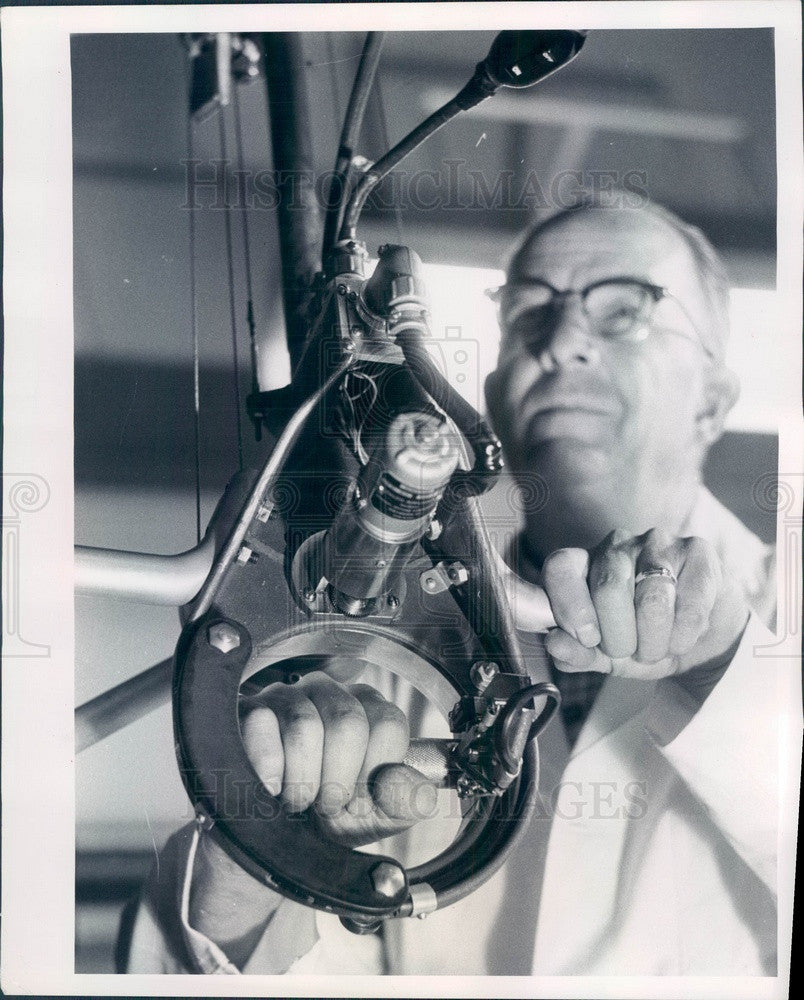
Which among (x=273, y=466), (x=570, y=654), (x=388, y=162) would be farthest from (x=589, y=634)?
(x=388, y=162)

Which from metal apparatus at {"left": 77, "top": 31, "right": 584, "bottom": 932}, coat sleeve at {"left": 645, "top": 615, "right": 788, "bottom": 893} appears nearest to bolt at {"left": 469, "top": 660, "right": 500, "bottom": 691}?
metal apparatus at {"left": 77, "top": 31, "right": 584, "bottom": 932}

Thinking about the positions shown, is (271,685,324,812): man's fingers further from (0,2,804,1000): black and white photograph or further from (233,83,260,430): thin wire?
(233,83,260,430): thin wire

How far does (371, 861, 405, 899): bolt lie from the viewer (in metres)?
0.53

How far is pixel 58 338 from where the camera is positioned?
23.5 inches

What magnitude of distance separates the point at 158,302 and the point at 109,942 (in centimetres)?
41

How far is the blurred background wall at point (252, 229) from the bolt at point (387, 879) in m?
0.13

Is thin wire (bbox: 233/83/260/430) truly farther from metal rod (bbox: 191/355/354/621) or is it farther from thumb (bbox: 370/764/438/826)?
thumb (bbox: 370/764/438/826)

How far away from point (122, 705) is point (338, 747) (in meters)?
0.14

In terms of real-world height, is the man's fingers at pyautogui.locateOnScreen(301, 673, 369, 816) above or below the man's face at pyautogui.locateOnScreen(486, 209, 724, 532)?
below

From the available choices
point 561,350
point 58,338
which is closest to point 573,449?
point 561,350

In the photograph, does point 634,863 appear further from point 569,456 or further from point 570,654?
point 569,456

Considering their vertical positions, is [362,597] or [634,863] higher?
[362,597]

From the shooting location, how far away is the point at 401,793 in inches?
22.1

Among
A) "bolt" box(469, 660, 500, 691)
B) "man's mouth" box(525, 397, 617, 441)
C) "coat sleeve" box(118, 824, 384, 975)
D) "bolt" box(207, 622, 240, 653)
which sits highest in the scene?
"man's mouth" box(525, 397, 617, 441)
